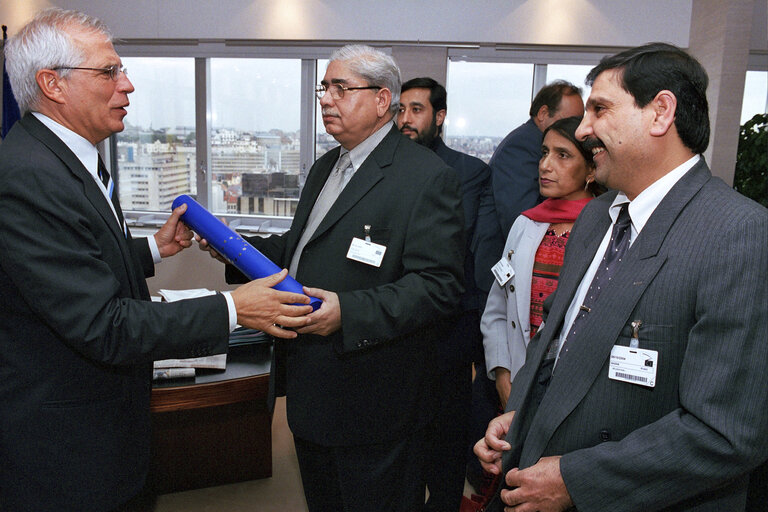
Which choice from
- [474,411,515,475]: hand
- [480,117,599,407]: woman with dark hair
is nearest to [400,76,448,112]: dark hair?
[480,117,599,407]: woman with dark hair

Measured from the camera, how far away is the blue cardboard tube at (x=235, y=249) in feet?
4.66

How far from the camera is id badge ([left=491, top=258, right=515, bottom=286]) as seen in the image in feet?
6.30

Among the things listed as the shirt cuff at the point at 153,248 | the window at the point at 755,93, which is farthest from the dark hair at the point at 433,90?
the window at the point at 755,93

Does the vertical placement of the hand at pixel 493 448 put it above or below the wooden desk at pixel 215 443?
above

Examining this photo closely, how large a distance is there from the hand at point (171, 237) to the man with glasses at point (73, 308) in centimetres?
44

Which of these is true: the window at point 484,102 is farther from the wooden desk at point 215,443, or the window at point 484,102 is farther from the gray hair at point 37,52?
the gray hair at point 37,52

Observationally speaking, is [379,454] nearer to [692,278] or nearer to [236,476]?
[692,278]

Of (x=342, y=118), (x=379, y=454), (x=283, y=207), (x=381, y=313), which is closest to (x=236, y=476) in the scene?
(x=379, y=454)

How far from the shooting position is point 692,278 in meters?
0.90

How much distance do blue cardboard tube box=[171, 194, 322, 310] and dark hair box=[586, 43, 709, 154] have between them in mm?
875

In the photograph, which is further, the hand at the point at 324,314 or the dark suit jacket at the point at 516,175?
the dark suit jacket at the point at 516,175

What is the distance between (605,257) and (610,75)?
36 cm

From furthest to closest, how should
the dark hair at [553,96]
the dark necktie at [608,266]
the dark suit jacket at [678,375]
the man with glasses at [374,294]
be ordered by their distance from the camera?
1. the dark hair at [553,96]
2. the man with glasses at [374,294]
3. the dark necktie at [608,266]
4. the dark suit jacket at [678,375]

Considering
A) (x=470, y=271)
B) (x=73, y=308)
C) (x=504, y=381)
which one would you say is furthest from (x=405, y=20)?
(x=73, y=308)
